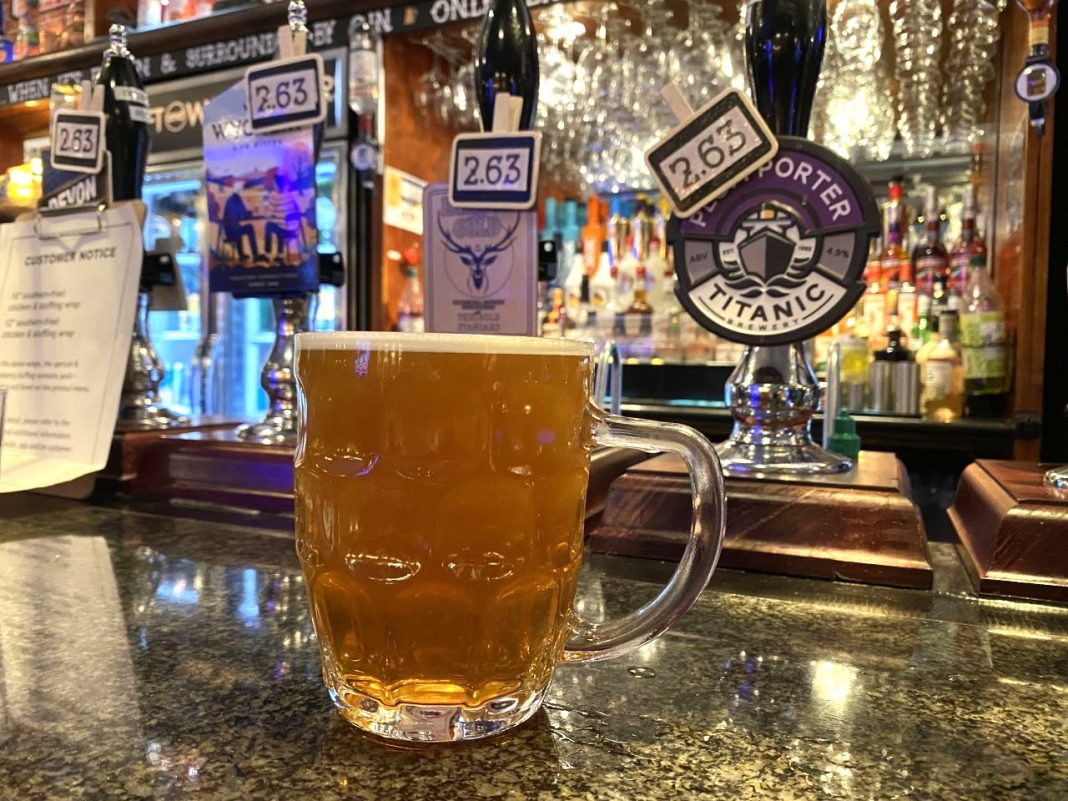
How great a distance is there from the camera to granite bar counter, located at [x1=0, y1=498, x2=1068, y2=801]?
0.32 meters

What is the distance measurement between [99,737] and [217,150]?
88 centimetres

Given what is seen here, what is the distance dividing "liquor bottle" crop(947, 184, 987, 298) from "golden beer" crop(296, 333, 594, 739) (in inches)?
84.2

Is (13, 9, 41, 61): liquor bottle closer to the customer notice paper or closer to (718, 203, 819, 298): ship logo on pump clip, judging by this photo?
the customer notice paper

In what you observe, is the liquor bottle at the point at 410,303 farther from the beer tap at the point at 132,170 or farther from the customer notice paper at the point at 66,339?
the customer notice paper at the point at 66,339

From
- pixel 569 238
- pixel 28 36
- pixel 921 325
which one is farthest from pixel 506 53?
pixel 28 36

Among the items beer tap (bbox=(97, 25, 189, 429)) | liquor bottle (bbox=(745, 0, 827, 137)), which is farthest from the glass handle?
beer tap (bbox=(97, 25, 189, 429))

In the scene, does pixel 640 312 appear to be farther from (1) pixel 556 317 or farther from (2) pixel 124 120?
(2) pixel 124 120

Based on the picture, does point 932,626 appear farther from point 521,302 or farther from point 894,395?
Answer: point 894,395

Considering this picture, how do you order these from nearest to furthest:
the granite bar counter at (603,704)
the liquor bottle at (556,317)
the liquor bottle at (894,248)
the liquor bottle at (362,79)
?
the granite bar counter at (603,704) → the liquor bottle at (362,79) → the liquor bottle at (894,248) → the liquor bottle at (556,317)

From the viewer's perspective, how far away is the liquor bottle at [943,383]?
6.84 ft

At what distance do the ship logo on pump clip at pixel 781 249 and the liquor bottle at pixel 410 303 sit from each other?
202 centimetres

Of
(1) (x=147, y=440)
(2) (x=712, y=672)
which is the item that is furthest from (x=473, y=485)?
(1) (x=147, y=440)

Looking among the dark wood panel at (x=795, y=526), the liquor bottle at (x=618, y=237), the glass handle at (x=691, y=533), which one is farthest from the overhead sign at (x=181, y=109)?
the glass handle at (x=691, y=533)

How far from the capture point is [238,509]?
2.90 feet
